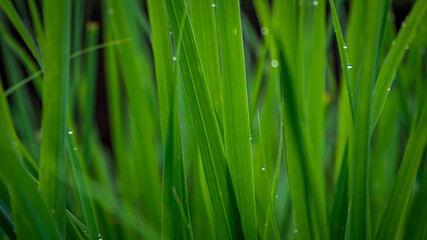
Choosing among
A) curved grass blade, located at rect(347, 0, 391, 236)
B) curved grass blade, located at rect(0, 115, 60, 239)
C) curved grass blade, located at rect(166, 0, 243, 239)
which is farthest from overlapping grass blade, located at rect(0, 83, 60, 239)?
curved grass blade, located at rect(347, 0, 391, 236)

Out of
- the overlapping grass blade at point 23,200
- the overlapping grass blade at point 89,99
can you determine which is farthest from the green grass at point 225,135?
the overlapping grass blade at point 89,99

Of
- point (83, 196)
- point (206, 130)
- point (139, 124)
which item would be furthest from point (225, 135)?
point (139, 124)

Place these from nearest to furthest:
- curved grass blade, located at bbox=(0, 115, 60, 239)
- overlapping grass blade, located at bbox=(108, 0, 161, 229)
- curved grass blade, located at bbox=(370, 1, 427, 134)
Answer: curved grass blade, located at bbox=(0, 115, 60, 239), curved grass blade, located at bbox=(370, 1, 427, 134), overlapping grass blade, located at bbox=(108, 0, 161, 229)

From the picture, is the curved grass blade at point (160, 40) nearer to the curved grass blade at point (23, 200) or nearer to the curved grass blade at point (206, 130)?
the curved grass blade at point (206, 130)

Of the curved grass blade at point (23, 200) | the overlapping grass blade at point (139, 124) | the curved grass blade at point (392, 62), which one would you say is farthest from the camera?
the overlapping grass blade at point (139, 124)

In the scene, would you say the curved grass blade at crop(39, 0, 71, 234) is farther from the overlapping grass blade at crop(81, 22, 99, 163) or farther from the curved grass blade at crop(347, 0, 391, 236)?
the overlapping grass blade at crop(81, 22, 99, 163)

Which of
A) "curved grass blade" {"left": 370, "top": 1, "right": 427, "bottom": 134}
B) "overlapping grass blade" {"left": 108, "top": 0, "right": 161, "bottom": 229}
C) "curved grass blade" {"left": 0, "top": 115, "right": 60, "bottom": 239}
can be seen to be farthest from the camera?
"overlapping grass blade" {"left": 108, "top": 0, "right": 161, "bottom": 229}
